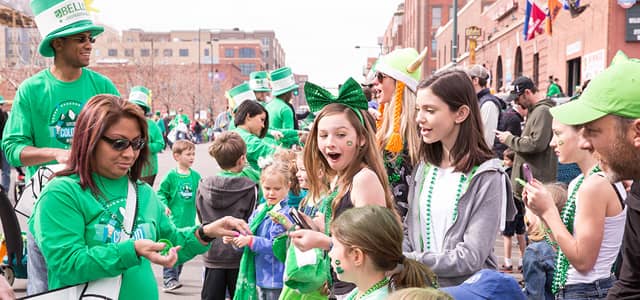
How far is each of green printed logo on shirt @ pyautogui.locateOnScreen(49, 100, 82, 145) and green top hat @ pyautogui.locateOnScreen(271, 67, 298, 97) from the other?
4670mm

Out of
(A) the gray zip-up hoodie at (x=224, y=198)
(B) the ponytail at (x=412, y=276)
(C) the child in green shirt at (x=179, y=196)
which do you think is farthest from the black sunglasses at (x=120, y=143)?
(C) the child in green shirt at (x=179, y=196)

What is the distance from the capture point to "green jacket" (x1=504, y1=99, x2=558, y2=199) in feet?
23.1

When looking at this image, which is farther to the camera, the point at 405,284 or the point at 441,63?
the point at 441,63

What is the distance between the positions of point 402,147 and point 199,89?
6417cm

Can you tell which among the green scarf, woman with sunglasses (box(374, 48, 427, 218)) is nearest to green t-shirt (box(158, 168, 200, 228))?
the green scarf

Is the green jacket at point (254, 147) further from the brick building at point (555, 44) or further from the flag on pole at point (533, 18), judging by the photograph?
the flag on pole at point (533, 18)

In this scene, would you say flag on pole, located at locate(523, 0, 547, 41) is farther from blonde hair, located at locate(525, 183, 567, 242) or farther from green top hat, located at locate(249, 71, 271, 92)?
blonde hair, located at locate(525, 183, 567, 242)

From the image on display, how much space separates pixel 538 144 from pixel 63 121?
506cm

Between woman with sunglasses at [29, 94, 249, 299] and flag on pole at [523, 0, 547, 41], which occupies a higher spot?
flag on pole at [523, 0, 547, 41]

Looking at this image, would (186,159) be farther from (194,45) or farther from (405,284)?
(194,45)

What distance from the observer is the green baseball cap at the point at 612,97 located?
234 cm

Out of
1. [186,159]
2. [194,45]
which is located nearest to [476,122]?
[186,159]

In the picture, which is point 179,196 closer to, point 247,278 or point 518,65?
point 247,278

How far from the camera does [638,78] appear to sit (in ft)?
7.87
